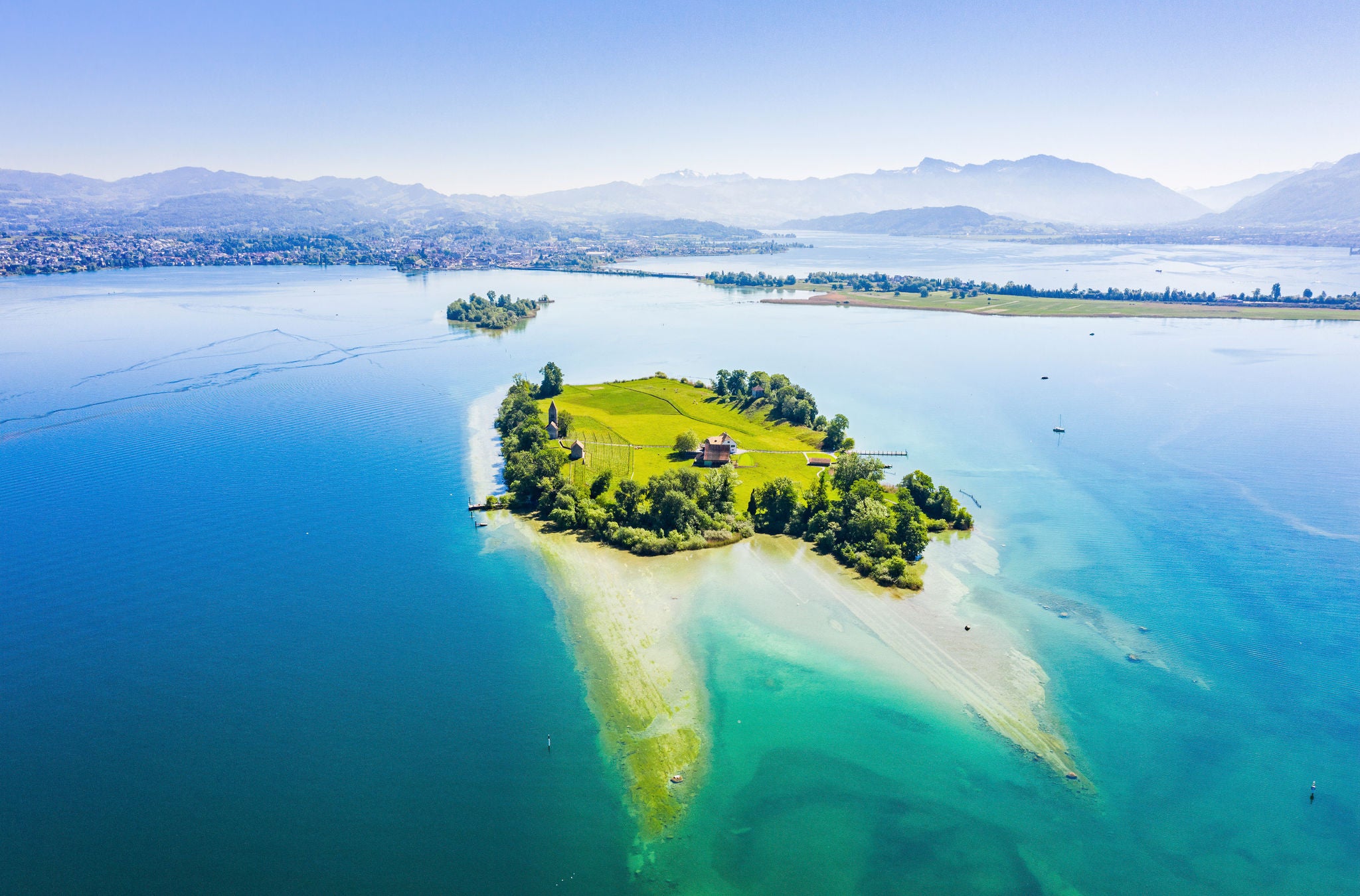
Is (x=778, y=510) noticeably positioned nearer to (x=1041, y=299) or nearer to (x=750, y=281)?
(x=1041, y=299)

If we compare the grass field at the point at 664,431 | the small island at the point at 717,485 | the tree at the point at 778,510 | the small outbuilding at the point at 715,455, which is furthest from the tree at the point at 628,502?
the small outbuilding at the point at 715,455

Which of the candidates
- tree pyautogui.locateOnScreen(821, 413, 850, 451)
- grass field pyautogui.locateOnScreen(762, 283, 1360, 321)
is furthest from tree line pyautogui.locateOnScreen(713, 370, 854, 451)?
grass field pyautogui.locateOnScreen(762, 283, 1360, 321)

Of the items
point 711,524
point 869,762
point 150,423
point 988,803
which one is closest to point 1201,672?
point 988,803

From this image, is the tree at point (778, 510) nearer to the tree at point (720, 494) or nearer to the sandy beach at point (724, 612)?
the sandy beach at point (724, 612)

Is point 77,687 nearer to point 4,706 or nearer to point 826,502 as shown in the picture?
point 4,706

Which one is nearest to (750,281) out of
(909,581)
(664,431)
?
(664,431)

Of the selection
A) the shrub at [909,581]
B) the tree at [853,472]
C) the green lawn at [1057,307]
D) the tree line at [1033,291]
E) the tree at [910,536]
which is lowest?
the shrub at [909,581]

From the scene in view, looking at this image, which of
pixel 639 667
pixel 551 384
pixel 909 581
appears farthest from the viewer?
pixel 551 384

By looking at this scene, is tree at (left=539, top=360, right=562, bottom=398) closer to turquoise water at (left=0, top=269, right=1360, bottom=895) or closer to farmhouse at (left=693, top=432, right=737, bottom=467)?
turquoise water at (left=0, top=269, right=1360, bottom=895)
